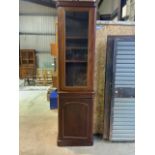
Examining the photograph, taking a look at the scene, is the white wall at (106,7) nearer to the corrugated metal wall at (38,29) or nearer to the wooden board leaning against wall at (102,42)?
the corrugated metal wall at (38,29)

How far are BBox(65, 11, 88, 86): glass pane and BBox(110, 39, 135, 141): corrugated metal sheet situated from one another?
18.1 inches

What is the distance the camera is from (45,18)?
13008 millimetres

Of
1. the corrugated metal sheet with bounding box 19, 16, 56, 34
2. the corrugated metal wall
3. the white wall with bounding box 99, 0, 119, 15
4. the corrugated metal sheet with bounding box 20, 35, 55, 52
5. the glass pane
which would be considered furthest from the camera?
the corrugated metal sheet with bounding box 20, 35, 55, 52

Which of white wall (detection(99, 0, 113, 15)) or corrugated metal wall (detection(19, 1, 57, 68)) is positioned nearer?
white wall (detection(99, 0, 113, 15))

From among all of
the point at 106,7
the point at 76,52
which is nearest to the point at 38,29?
the point at 106,7

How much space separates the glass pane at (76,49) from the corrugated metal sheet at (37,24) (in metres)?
9.73

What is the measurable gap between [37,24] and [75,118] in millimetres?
10274

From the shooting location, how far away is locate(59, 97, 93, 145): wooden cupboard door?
3.57m

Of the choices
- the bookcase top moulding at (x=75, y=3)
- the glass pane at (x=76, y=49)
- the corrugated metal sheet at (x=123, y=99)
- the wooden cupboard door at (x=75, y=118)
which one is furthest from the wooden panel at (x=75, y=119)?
the bookcase top moulding at (x=75, y=3)

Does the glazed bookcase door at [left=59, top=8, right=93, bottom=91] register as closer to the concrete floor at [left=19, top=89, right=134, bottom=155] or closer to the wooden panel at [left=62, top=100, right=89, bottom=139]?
the wooden panel at [left=62, top=100, right=89, bottom=139]

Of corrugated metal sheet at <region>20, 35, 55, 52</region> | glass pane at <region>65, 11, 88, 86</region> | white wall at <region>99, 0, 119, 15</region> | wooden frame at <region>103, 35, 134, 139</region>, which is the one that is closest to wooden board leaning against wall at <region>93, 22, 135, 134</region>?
wooden frame at <region>103, 35, 134, 139</region>

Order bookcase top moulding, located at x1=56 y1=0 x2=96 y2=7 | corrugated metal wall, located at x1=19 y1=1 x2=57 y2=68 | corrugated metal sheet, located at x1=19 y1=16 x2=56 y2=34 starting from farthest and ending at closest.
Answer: corrugated metal sheet, located at x1=19 y1=16 x2=56 y2=34 → corrugated metal wall, located at x1=19 y1=1 x2=57 y2=68 → bookcase top moulding, located at x1=56 y1=0 x2=96 y2=7
